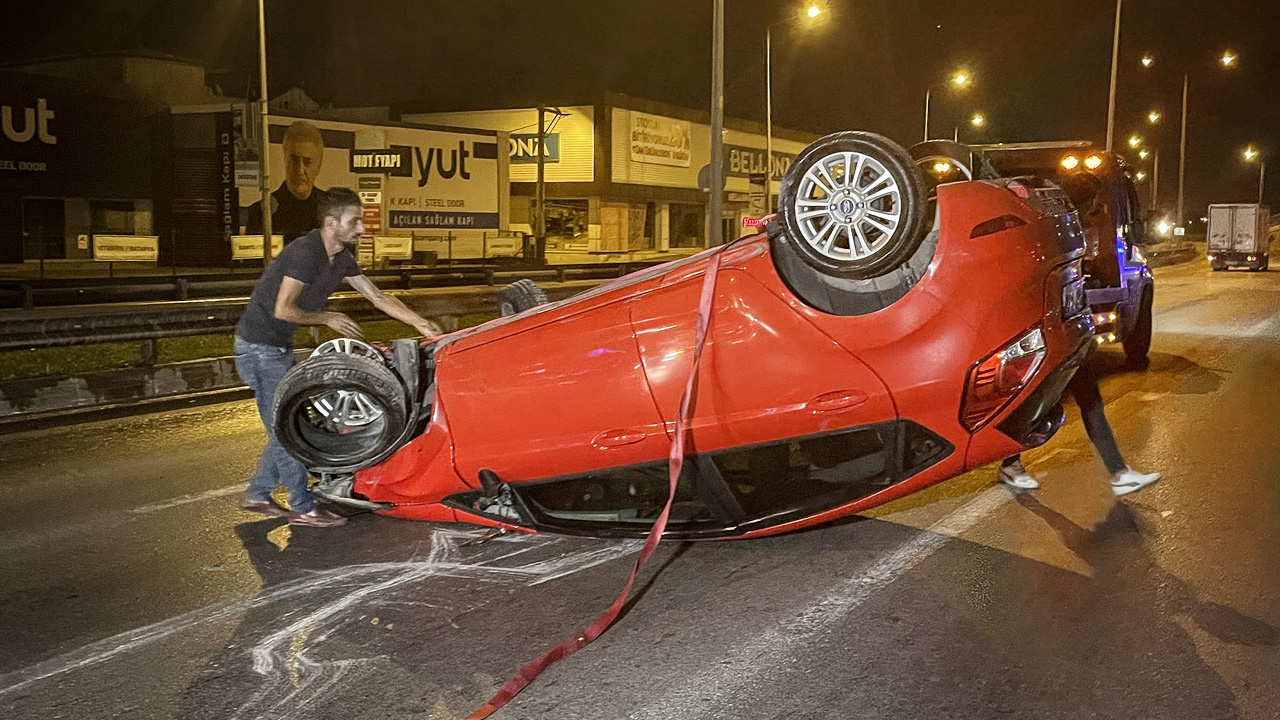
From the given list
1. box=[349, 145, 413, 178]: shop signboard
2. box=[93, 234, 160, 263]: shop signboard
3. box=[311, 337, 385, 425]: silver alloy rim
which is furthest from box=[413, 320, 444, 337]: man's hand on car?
box=[349, 145, 413, 178]: shop signboard

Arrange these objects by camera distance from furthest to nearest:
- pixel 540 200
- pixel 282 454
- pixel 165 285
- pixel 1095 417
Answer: pixel 540 200, pixel 165 285, pixel 1095 417, pixel 282 454

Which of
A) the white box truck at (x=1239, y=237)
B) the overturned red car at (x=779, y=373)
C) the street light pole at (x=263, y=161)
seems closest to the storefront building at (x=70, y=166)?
the street light pole at (x=263, y=161)

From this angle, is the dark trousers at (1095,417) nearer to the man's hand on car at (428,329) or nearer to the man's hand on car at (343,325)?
the man's hand on car at (428,329)

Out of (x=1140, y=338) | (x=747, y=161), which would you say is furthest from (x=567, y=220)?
(x=1140, y=338)

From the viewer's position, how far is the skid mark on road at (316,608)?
147 inches

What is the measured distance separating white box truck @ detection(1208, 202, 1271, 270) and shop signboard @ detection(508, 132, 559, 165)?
24934 millimetres

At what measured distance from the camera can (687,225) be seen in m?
52.9

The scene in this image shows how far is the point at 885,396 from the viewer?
4.50 m

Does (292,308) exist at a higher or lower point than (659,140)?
lower

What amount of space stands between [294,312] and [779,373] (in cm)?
248

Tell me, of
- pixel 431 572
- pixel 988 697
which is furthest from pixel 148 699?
pixel 988 697

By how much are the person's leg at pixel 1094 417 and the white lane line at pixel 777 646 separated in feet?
3.80

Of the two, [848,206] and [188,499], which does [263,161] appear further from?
[848,206]

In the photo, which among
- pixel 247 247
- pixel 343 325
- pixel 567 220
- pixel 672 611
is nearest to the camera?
pixel 672 611
